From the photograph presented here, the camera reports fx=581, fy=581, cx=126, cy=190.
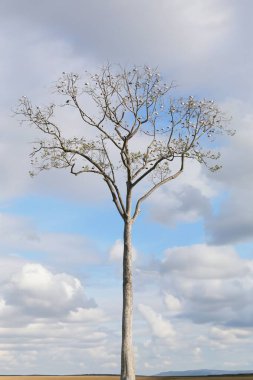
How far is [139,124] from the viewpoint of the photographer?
1341 inches

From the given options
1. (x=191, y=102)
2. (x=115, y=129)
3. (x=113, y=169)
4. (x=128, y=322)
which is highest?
(x=191, y=102)

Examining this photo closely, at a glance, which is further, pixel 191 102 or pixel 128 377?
pixel 191 102

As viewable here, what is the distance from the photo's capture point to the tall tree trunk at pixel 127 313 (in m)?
29.3

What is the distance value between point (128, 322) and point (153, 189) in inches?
308

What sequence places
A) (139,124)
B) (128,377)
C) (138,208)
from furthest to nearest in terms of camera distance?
(139,124) < (138,208) < (128,377)

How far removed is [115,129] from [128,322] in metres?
11.1

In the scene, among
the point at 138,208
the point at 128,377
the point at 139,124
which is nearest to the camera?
the point at 128,377

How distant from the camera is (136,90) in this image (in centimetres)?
3431

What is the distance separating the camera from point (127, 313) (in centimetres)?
3006

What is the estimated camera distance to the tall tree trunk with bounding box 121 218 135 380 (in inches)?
1152

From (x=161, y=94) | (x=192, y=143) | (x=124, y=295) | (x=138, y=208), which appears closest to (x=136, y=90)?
(x=161, y=94)

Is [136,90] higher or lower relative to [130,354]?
higher

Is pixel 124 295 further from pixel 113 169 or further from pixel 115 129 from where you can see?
pixel 115 129

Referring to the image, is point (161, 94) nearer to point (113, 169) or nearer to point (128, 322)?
point (113, 169)
